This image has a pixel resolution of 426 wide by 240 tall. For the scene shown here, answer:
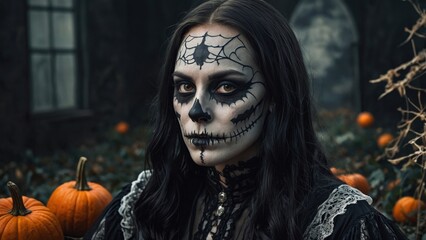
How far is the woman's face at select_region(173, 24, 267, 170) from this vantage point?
2.49 metres

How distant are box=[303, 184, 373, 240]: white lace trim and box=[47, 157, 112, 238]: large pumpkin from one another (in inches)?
52.0

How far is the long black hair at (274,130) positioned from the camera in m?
2.47

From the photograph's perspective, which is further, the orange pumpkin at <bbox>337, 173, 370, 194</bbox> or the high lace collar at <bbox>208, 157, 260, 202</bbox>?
the orange pumpkin at <bbox>337, 173, 370, 194</bbox>

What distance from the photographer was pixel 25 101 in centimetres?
700

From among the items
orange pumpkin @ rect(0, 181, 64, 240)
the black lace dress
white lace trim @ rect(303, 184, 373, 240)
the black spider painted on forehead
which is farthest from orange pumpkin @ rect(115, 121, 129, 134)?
white lace trim @ rect(303, 184, 373, 240)

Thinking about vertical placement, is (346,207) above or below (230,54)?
below

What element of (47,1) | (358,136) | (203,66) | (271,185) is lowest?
(358,136)

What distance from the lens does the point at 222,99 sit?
250 cm

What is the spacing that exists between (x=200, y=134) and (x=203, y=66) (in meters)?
0.24

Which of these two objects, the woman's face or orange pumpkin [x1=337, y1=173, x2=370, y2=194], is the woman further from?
orange pumpkin [x1=337, y1=173, x2=370, y2=194]

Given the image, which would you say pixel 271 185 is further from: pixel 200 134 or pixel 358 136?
pixel 358 136

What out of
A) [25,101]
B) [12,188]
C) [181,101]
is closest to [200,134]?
[181,101]

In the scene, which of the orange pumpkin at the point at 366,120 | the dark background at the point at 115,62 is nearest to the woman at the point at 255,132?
the dark background at the point at 115,62

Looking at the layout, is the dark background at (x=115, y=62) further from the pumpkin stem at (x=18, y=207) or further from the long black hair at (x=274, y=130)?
the long black hair at (x=274, y=130)
